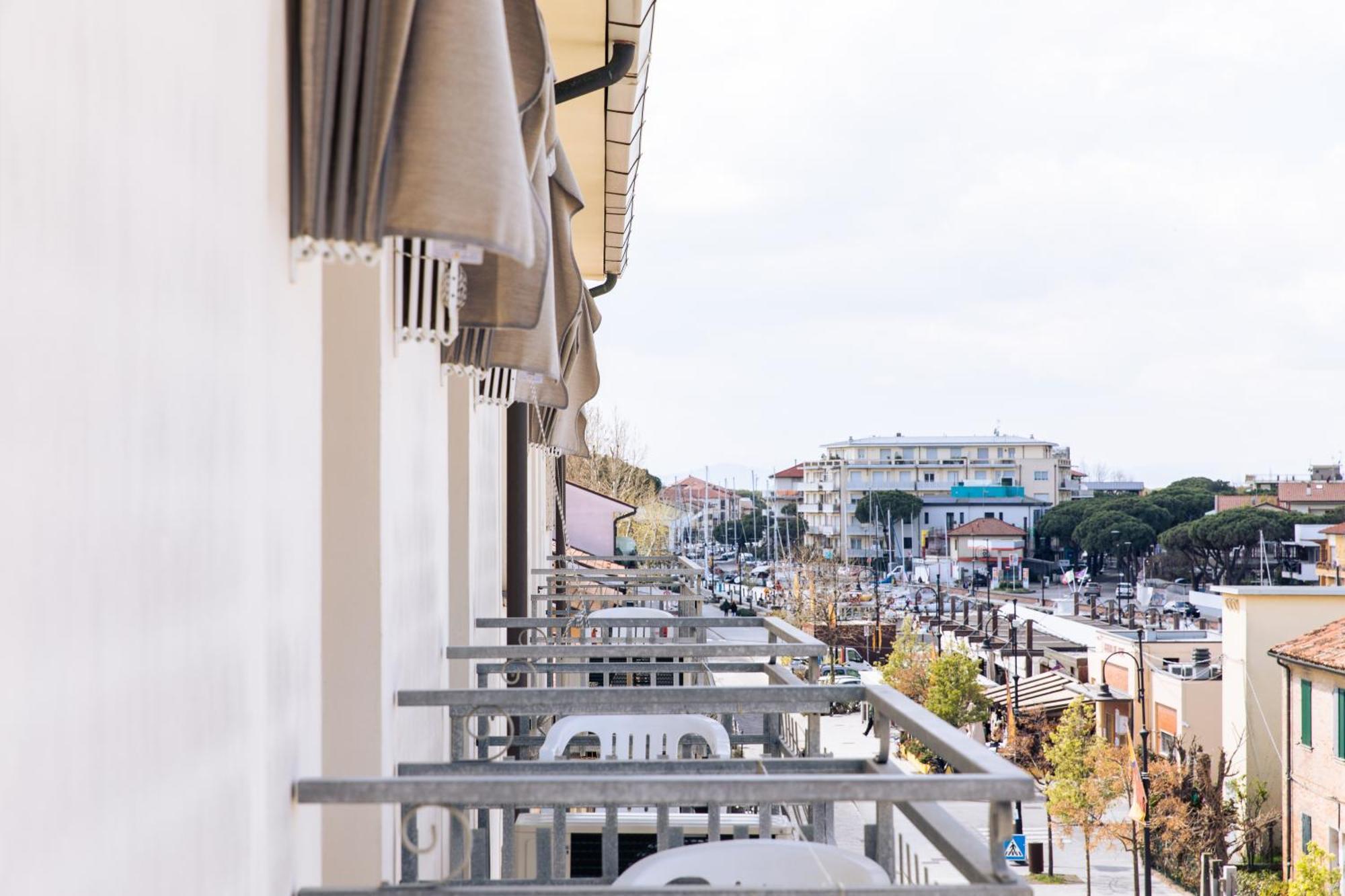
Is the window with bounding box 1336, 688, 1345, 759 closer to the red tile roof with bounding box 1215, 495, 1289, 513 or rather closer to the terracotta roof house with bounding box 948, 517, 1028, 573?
the red tile roof with bounding box 1215, 495, 1289, 513

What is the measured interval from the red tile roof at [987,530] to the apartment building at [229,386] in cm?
9372

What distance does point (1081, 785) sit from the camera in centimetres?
2680

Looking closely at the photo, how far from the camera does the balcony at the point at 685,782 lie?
5.78 feet

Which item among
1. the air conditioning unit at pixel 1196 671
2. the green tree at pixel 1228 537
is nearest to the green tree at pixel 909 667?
the air conditioning unit at pixel 1196 671

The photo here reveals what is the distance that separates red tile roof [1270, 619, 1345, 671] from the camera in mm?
24594

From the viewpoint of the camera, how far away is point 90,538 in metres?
1.26

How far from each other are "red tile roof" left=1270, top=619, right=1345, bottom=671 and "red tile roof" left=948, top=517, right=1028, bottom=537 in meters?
66.9

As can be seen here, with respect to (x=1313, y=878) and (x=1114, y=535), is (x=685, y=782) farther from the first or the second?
(x=1114, y=535)

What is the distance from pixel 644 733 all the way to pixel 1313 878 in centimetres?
2011

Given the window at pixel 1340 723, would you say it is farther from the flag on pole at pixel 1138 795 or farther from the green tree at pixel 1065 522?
the green tree at pixel 1065 522

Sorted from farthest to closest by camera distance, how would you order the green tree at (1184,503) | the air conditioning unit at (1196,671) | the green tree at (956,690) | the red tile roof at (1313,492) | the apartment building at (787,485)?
the apartment building at (787,485)
the red tile roof at (1313,492)
the green tree at (1184,503)
the air conditioning unit at (1196,671)
the green tree at (956,690)

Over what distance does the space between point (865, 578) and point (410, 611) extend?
81.3 m

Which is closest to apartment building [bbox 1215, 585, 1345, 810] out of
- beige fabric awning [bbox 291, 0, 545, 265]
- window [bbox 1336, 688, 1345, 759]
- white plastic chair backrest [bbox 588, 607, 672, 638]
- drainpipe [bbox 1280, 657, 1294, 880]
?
drainpipe [bbox 1280, 657, 1294, 880]

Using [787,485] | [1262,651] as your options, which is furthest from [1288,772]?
[787,485]
